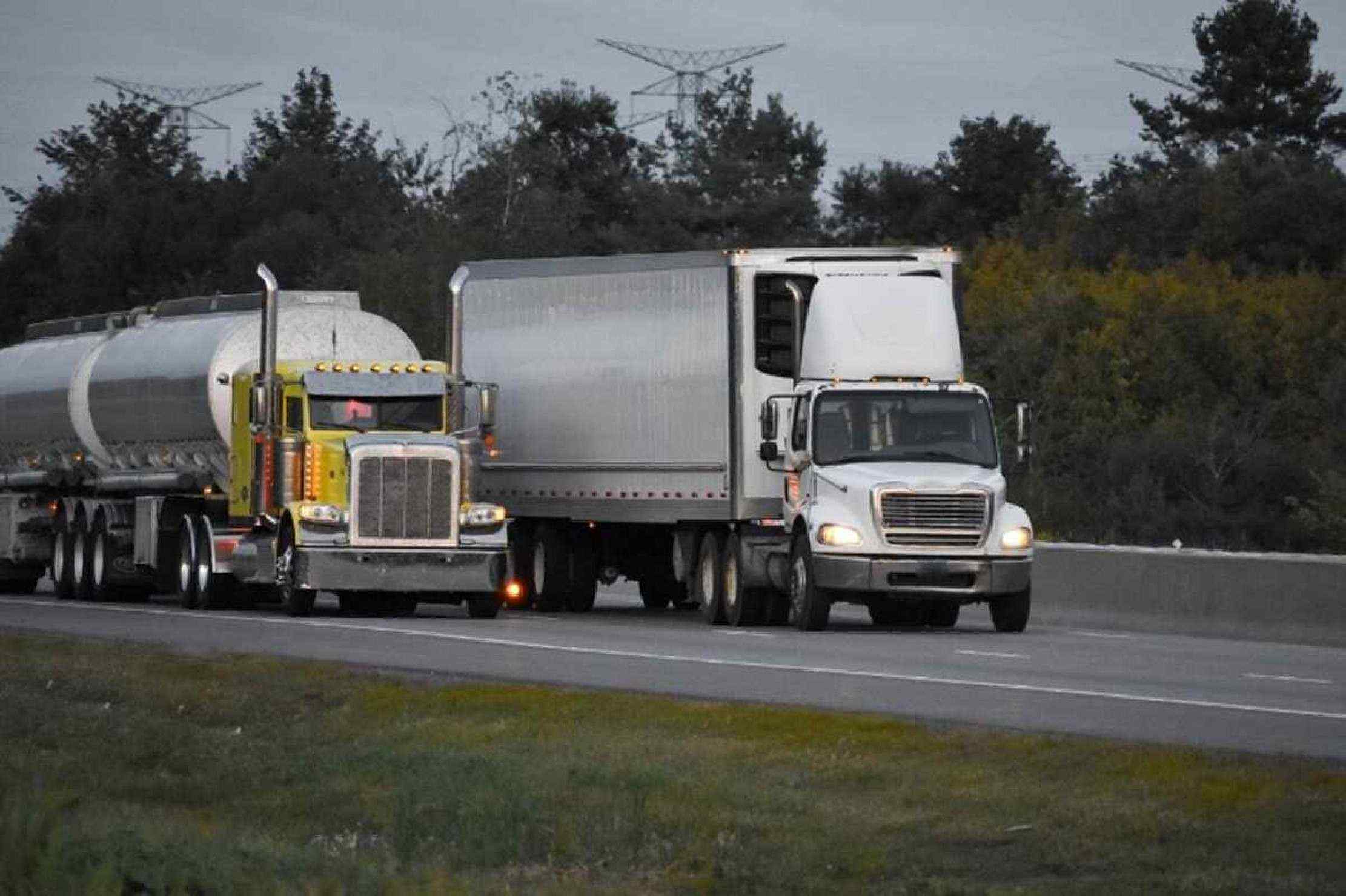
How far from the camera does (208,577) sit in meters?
36.5

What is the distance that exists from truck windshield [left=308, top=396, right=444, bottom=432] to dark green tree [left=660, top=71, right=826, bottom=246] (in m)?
70.7

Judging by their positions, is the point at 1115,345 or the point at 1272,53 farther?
the point at 1272,53

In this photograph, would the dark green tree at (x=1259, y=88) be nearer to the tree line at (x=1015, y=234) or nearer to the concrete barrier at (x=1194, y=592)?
the tree line at (x=1015, y=234)

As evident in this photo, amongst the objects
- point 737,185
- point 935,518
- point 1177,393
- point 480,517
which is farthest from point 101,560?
point 737,185

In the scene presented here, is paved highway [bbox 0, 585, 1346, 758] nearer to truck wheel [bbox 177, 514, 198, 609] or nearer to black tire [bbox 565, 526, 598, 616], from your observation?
black tire [bbox 565, 526, 598, 616]

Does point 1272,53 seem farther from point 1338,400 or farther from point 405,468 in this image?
point 405,468

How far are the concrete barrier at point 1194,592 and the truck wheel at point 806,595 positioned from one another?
3917mm

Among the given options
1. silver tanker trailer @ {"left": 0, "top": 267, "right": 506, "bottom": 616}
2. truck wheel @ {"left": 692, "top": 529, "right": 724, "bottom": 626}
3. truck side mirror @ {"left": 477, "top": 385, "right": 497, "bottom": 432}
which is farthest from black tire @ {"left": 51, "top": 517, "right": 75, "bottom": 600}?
truck wheel @ {"left": 692, "top": 529, "right": 724, "bottom": 626}

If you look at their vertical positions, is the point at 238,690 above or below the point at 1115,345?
below

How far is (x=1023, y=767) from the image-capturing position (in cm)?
1567

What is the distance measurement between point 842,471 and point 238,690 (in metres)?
9.65

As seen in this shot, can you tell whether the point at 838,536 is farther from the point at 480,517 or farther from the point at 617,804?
the point at 617,804

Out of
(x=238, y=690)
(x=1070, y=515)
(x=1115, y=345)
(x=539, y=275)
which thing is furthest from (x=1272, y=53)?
(x=238, y=690)

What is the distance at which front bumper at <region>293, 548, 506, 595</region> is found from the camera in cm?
3303
